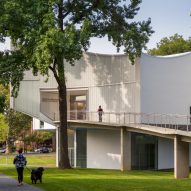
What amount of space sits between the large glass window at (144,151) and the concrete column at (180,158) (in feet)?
38.1

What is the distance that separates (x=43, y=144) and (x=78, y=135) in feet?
217

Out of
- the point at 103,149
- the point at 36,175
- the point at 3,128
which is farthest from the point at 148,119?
the point at 3,128

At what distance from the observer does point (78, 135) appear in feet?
160

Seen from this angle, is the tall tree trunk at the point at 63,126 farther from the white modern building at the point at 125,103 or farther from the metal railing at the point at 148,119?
the metal railing at the point at 148,119

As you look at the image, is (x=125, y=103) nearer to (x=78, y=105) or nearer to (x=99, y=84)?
(x=99, y=84)

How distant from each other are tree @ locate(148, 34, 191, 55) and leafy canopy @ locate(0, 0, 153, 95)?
36.1m

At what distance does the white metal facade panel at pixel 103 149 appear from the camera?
4578 centimetres

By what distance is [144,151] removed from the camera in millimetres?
46188

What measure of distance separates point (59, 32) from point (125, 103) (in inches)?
520

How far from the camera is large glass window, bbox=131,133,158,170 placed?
45.6 metres

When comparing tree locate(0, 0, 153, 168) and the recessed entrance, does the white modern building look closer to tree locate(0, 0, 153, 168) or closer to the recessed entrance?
the recessed entrance

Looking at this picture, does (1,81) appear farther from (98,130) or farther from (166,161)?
(166,161)

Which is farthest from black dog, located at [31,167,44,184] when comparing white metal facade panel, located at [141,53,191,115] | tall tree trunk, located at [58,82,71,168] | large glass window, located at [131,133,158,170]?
large glass window, located at [131,133,158,170]

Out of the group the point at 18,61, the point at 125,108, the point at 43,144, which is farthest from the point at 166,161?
the point at 43,144
